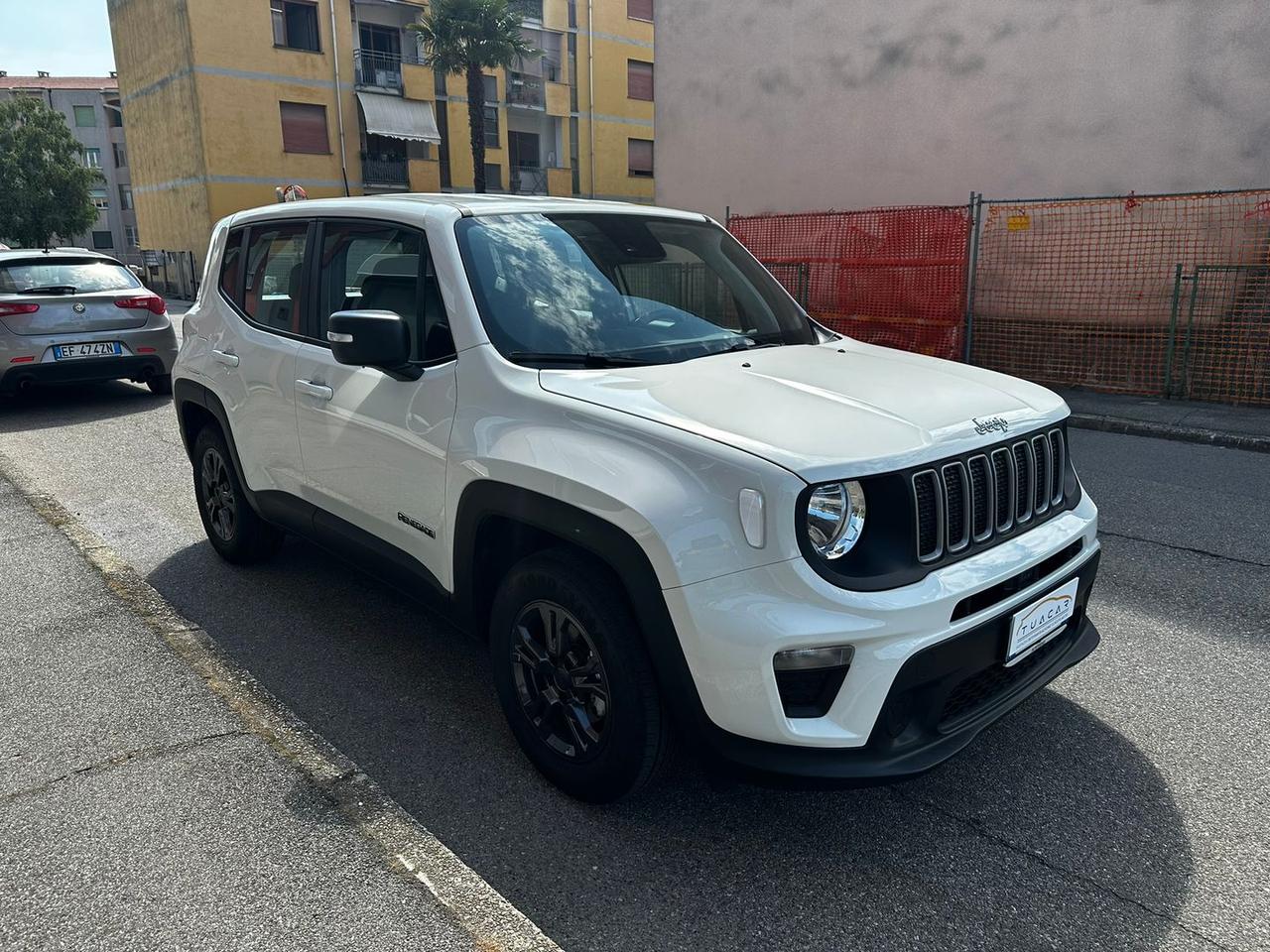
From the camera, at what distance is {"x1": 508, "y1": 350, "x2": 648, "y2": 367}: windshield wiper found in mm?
2928

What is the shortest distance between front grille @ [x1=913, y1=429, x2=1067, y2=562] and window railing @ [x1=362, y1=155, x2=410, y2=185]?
36644 mm

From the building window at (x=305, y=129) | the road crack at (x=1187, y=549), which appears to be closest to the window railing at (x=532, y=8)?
the building window at (x=305, y=129)

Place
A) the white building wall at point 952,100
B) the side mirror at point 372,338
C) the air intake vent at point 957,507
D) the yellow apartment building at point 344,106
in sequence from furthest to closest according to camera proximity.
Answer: the yellow apartment building at point 344,106 → the white building wall at point 952,100 → the side mirror at point 372,338 → the air intake vent at point 957,507

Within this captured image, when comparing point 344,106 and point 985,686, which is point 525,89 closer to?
point 344,106

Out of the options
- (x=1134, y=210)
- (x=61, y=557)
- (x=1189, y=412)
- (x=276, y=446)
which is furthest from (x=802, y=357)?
(x=1134, y=210)

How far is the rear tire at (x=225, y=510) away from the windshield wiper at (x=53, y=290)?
5.25 m

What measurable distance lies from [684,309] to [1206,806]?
224 cm

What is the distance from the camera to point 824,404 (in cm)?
263

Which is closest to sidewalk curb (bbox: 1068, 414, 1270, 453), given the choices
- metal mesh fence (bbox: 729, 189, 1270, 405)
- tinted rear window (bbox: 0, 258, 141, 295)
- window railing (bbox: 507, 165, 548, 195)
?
→ metal mesh fence (bbox: 729, 189, 1270, 405)

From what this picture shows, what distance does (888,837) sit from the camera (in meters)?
2.64

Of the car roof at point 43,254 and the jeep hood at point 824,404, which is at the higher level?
the car roof at point 43,254

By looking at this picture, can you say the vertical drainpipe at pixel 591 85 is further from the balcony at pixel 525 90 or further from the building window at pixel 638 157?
the balcony at pixel 525 90

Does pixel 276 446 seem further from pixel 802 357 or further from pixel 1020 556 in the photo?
pixel 1020 556

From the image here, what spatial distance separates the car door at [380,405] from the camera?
3.12 metres
